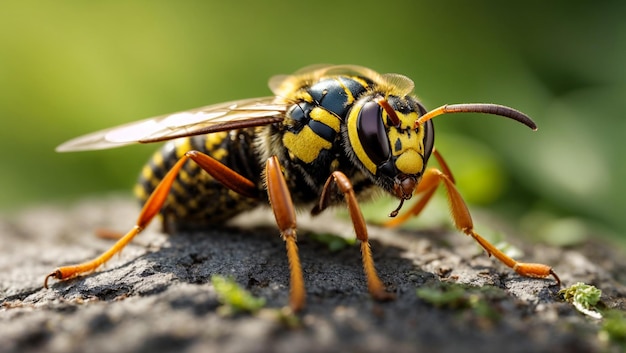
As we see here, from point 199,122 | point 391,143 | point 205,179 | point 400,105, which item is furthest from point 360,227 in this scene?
point 205,179

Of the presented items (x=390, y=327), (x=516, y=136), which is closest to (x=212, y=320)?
(x=390, y=327)

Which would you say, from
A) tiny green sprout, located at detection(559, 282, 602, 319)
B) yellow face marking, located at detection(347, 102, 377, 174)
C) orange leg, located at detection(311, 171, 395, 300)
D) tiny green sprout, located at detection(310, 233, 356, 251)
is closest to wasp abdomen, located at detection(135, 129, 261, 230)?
tiny green sprout, located at detection(310, 233, 356, 251)

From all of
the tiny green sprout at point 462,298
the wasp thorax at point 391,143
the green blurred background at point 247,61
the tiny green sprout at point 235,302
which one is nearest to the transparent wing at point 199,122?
the wasp thorax at point 391,143

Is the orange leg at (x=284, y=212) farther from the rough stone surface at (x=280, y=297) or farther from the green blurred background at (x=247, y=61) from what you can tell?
the green blurred background at (x=247, y=61)

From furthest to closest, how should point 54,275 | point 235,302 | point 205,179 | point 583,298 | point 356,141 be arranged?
point 205,179
point 356,141
point 54,275
point 583,298
point 235,302

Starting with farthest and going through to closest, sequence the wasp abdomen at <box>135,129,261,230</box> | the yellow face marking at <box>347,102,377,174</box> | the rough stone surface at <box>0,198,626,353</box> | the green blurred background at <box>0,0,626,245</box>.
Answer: the green blurred background at <box>0,0,626,245</box> → the wasp abdomen at <box>135,129,261,230</box> → the yellow face marking at <box>347,102,377,174</box> → the rough stone surface at <box>0,198,626,353</box>

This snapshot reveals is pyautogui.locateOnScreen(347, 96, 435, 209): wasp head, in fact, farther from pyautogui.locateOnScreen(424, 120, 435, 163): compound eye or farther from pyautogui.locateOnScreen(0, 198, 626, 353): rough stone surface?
pyautogui.locateOnScreen(0, 198, 626, 353): rough stone surface

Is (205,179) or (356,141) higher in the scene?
(356,141)

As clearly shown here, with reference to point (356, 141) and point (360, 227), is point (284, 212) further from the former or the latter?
point (356, 141)
